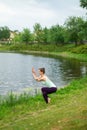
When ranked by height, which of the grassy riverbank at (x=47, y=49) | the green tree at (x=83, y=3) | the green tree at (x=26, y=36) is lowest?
the grassy riverbank at (x=47, y=49)

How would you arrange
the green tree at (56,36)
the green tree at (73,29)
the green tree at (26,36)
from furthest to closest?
1. the green tree at (26,36)
2. the green tree at (56,36)
3. the green tree at (73,29)

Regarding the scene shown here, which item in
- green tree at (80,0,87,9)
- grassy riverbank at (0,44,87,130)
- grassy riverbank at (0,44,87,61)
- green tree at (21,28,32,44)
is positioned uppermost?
green tree at (80,0,87,9)

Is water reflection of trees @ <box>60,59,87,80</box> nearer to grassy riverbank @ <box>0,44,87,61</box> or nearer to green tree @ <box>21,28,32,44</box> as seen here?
grassy riverbank @ <box>0,44,87,61</box>

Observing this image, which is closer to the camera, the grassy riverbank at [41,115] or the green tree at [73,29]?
the grassy riverbank at [41,115]

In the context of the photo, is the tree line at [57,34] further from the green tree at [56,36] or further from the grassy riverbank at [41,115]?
the grassy riverbank at [41,115]

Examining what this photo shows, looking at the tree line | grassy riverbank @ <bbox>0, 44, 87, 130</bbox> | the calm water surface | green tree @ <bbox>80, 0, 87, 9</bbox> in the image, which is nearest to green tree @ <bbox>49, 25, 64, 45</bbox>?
the tree line

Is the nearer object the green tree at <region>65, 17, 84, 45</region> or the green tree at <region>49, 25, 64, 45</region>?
the green tree at <region>65, 17, 84, 45</region>

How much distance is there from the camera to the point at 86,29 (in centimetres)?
6594

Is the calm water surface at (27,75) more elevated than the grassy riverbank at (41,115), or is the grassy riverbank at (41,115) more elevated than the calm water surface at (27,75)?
the grassy riverbank at (41,115)

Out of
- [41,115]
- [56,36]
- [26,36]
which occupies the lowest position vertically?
[26,36]

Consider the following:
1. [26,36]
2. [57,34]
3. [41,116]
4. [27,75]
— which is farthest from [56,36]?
[41,116]

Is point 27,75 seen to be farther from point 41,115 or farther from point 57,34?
point 57,34

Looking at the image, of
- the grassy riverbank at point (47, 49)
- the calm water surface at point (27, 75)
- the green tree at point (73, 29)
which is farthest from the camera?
the green tree at point (73, 29)

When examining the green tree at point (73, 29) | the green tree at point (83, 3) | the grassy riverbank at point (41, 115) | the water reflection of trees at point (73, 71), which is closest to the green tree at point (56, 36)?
the green tree at point (73, 29)
